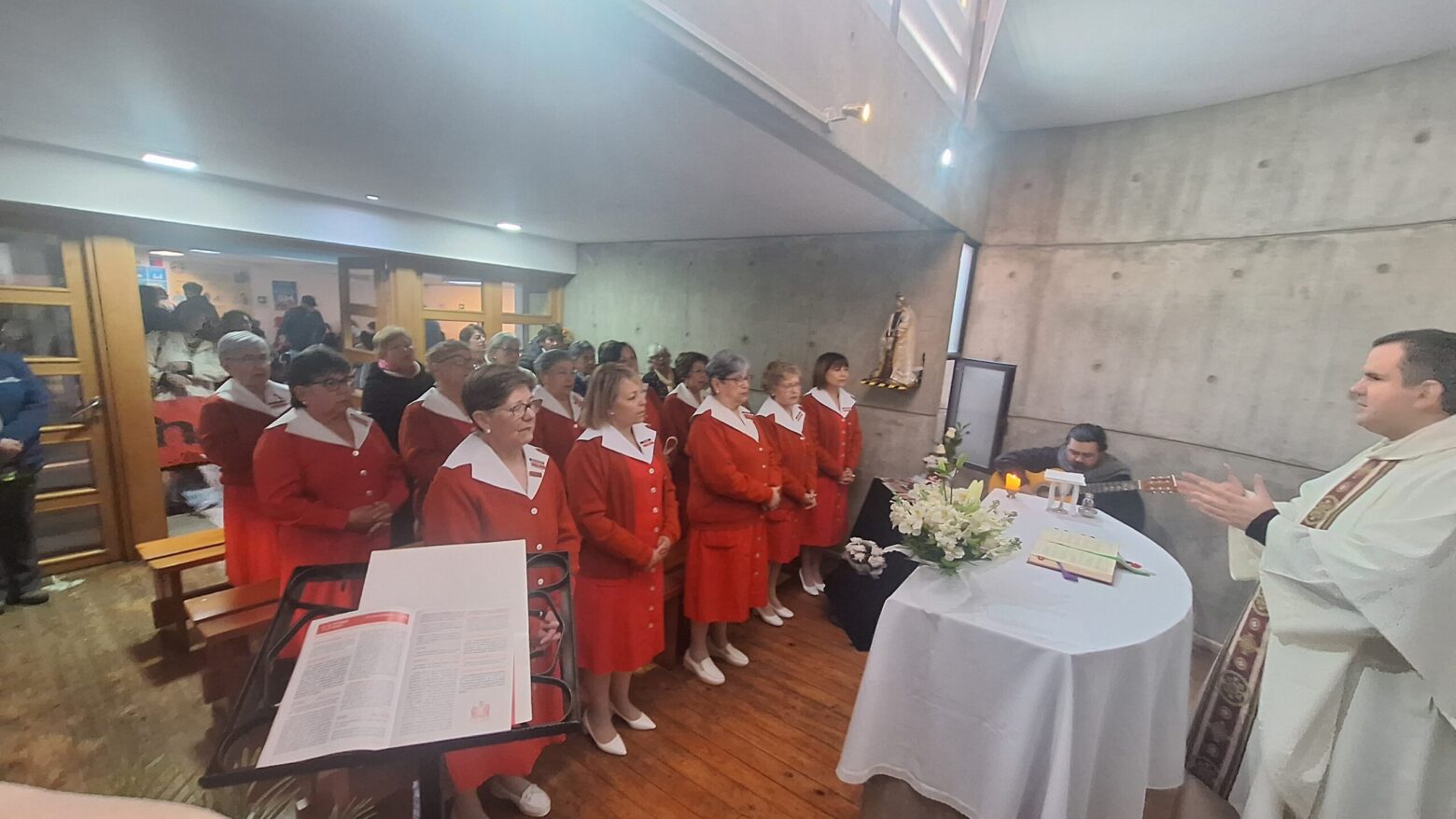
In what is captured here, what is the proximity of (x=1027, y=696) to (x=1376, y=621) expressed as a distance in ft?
3.02

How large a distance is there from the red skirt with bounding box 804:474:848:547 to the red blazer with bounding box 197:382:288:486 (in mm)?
3262

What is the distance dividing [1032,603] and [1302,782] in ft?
2.86

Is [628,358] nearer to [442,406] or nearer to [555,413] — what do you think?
[555,413]

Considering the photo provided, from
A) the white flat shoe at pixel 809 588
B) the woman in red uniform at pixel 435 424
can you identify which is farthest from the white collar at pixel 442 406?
the white flat shoe at pixel 809 588

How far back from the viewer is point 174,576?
2.95 metres

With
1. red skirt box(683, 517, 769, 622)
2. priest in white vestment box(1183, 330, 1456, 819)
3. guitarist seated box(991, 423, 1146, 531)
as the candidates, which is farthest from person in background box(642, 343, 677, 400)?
priest in white vestment box(1183, 330, 1456, 819)

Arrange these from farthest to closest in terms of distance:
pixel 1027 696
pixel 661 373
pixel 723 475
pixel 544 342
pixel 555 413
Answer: pixel 544 342, pixel 661 373, pixel 555 413, pixel 723 475, pixel 1027 696

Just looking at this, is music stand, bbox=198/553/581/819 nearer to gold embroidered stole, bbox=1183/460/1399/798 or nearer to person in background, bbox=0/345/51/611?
gold embroidered stole, bbox=1183/460/1399/798

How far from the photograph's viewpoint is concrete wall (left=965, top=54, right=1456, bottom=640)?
2.83 meters

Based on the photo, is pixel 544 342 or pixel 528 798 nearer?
pixel 528 798

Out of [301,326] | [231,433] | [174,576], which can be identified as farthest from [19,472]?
[301,326]

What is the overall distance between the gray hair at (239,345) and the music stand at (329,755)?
2.44 metres

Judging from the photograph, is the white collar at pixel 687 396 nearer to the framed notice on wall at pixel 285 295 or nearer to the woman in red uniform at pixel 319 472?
the woman in red uniform at pixel 319 472

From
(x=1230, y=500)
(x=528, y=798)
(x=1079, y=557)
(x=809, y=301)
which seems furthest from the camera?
(x=809, y=301)
